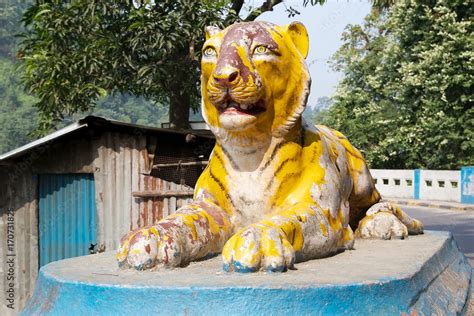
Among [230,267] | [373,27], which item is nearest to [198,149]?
[230,267]

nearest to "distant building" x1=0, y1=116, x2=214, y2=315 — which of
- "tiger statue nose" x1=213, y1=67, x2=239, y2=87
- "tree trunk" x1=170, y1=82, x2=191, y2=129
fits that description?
"tree trunk" x1=170, y1=82, x2=191, y2=129

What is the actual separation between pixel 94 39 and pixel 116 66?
0.61m

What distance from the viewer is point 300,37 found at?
145 inches

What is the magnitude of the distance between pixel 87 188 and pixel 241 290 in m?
5.97

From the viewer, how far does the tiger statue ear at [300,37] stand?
3668 millimetres

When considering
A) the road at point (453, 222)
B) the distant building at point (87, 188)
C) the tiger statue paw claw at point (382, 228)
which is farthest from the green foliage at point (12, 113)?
the tiger statue paw claw at point (382, 228)

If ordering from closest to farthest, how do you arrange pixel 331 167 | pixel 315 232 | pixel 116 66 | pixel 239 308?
1. pixel 239 308
2. pixel 315 232
3. pixel 331 167
4. pixel 116 66

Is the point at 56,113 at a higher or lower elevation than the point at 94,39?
lower

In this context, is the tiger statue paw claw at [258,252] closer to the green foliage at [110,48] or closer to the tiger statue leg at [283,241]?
the tiger statue leg at [283,241]

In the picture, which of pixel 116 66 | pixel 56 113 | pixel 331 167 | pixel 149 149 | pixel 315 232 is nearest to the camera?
pixel 315 232

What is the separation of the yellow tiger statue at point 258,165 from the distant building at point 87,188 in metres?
3.98

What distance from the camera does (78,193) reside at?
827 centimetres

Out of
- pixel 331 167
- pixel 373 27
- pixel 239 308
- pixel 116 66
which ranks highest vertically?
pixel 373 27

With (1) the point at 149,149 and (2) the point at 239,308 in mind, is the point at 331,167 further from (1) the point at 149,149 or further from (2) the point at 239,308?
(1) the point at 149,149
